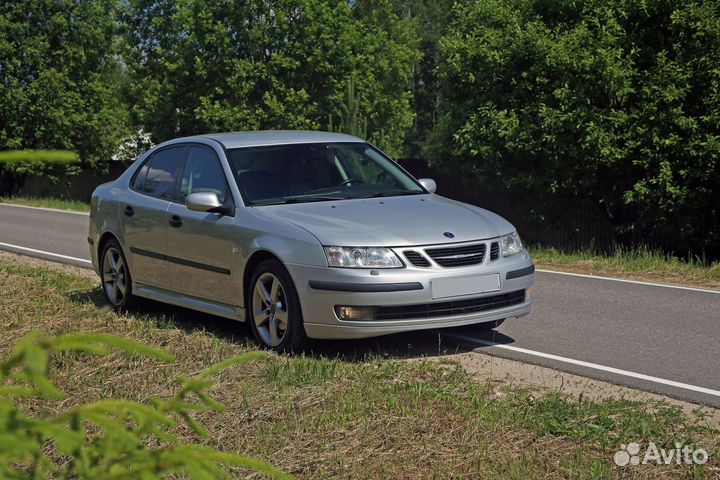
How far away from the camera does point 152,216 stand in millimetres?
9469

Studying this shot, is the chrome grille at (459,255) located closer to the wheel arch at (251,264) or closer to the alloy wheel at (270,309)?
the alloy wheel at (270,309)

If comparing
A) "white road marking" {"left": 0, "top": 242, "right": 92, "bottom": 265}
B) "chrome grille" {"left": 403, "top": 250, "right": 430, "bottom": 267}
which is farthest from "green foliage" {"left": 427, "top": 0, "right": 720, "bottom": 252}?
"chrome grille" {"left": 403, "top": 250, "right": 430, "bottom": 267}

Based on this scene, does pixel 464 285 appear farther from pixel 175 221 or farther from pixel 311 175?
pixel 175 221

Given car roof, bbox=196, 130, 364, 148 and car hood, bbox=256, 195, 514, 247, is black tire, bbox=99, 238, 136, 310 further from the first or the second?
car hood, bbox=256, 195, 514, 247

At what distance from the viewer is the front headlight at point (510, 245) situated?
8.26 meters

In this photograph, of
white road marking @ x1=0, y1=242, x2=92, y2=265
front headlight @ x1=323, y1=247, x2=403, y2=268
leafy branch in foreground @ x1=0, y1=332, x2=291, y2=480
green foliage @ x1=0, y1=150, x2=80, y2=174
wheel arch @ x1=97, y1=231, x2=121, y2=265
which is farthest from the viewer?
white road marking @ x1=0, y1=242, x2=92, y2=265

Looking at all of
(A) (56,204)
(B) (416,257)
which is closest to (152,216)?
(B) (416,257)

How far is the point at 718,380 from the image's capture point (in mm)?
7348

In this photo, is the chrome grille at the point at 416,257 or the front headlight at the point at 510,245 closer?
the chrome grille at the point at 416,257

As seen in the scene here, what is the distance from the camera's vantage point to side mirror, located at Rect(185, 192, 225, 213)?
8.46m

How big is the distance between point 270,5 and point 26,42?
846 centimetres

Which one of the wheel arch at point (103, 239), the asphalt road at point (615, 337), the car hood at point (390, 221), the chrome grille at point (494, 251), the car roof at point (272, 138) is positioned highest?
the car roof at point (272, 138)

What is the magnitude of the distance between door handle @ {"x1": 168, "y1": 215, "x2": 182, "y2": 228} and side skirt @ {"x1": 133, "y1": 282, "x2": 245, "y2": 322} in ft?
1.83

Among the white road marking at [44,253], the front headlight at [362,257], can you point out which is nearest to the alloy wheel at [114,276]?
the front headlight at [362,257]
